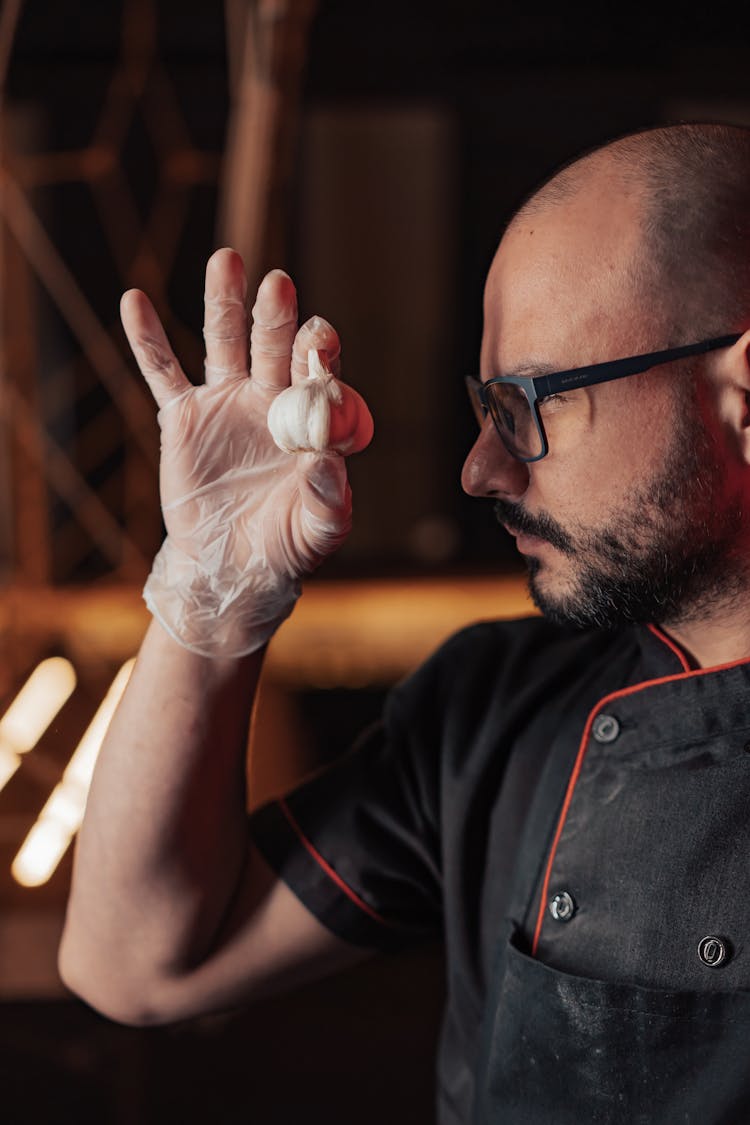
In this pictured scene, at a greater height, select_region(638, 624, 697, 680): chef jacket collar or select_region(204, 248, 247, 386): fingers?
select_region(204, 248, 247, 386): fingers

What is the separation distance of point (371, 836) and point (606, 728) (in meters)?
0.27

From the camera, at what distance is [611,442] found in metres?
0.94

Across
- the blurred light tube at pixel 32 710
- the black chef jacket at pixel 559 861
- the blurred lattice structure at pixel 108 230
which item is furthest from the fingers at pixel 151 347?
the blurred lattice structure at pixel 108 230

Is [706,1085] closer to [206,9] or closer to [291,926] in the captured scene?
[291,926]

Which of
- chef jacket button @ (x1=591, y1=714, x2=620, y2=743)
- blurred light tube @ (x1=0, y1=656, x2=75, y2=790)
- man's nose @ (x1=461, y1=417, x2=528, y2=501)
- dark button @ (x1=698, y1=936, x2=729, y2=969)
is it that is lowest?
blurred light tube @ (x1=0, y1=656, x2=75, y2=790)

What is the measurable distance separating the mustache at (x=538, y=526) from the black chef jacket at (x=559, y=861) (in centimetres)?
14

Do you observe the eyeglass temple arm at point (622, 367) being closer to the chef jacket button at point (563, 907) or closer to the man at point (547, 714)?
the man at point (547, 714)

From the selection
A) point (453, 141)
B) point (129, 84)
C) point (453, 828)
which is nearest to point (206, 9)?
point (129, 84)

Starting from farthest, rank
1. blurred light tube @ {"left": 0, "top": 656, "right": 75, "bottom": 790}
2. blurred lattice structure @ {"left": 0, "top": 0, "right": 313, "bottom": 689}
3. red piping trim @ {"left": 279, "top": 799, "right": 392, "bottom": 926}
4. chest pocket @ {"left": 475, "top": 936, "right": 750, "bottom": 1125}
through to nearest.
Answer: blurred lattice structure @ {"left": 0, "top": 0, "right": 313, "bottom": 689}, blurred light tube @ {"left": 0, "top": 656, "right": 75, "bottom": 790}, red piping trim @ {"left": 279, "top": 799, "right": 392, "bottom": 926}, chest pocket @ {"left": 475, "top": 936, "right": 750, "bottom": 1125}

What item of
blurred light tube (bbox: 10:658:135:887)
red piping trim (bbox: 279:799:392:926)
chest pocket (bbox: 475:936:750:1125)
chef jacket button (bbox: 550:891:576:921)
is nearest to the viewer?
chest pocket (bbox: 475:936:750:1125)

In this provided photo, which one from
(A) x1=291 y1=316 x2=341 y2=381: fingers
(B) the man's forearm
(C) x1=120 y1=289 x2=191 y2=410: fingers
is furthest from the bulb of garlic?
(B) the man's forearm

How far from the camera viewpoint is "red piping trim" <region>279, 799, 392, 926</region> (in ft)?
3.59

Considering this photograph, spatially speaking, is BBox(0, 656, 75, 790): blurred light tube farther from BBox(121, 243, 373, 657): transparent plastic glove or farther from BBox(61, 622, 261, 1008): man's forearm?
BBox(121, 243, 373, 657): transparent plastic glove

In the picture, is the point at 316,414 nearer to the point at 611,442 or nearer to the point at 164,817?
the point at 611,442
